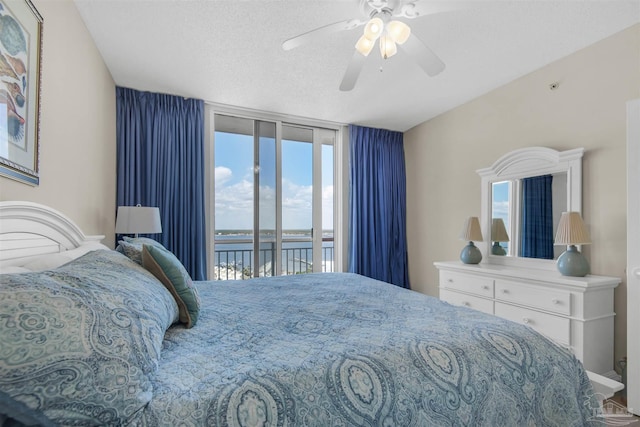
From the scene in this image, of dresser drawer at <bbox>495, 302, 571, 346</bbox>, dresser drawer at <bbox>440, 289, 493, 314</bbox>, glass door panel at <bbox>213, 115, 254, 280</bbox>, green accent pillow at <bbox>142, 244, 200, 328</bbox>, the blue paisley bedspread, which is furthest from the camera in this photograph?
glass door panel at <bbox>213, 115, 254, 280</bbox>

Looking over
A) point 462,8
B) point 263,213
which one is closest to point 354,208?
point 263,213

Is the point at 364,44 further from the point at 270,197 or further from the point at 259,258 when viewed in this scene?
the point at 259,258

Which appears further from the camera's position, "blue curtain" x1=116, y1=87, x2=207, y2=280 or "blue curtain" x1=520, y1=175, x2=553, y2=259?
"blue curtain" x1=116, y1=87, x2=207, y2=280

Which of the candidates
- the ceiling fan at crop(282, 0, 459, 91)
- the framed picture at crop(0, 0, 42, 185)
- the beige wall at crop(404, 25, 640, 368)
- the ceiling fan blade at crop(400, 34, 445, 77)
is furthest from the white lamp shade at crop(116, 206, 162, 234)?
the beige wall at crop(404, 25, 640, 368)

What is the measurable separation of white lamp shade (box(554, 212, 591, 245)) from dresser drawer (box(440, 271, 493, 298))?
648mm

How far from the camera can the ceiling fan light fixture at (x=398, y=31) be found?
1.70 metres

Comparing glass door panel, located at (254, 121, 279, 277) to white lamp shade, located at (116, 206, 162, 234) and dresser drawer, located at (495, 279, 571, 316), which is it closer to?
white lamp shade, located at (116, 206, 162, 234)

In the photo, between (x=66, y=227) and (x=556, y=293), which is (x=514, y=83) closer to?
(x=556, y=293)

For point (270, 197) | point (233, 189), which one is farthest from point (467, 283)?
point (233, 189)

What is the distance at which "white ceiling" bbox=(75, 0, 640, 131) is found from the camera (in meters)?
1.97

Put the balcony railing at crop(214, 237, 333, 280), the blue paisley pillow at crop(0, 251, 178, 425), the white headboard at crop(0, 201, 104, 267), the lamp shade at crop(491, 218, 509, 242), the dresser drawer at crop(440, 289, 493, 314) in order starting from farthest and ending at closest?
the balcony railing at crop(214, 237, 333, 280) < the lamp shade at crop(491, 218, 509, 242) < the dresser drawer at crop(440, 289, 493, 314) < the white headboard at crop(0, 201, 104, 267) < the blue paisley pillow at crop(0, 251, 178, 425)

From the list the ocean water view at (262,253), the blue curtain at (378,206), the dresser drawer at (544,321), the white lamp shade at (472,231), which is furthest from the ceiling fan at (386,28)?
the ocean water view at (262,253)

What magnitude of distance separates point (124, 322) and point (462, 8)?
8.01ft

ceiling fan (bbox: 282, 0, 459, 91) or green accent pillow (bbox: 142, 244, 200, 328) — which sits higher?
ceiling fan (bbox: 282, 0, 459, 91)
